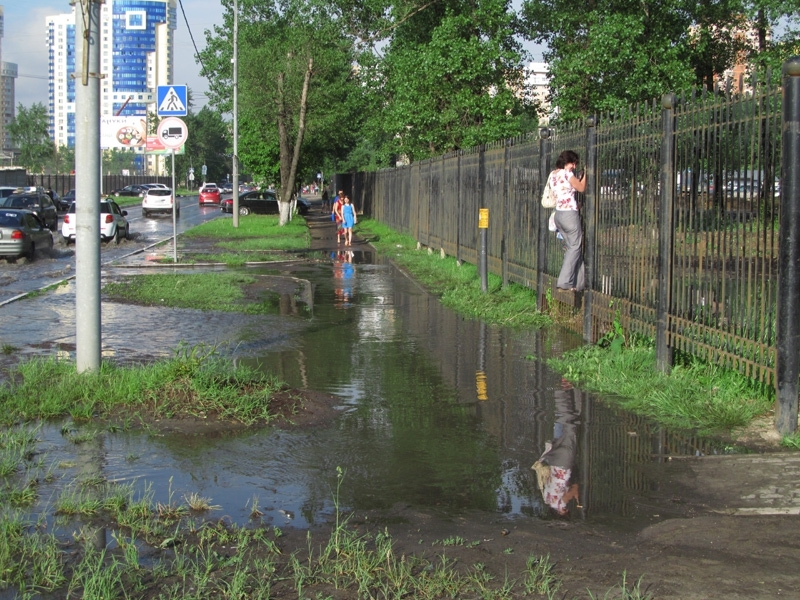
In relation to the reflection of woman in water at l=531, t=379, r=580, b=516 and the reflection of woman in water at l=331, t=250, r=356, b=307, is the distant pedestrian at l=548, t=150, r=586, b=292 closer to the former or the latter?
the reflection of woman in water at l=531, t=379, r=580, b=516

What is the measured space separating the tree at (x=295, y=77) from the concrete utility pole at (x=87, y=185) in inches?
1137

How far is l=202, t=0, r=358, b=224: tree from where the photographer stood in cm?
3803

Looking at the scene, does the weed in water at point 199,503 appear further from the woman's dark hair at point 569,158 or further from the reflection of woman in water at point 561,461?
the woman's dark hair at point 569,158

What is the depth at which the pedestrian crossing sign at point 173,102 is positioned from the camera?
2073 cm

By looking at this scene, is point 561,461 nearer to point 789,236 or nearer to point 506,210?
point 789,236

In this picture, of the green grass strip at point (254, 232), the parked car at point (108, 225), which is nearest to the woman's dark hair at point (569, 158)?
the green grass strip at point (254, 232)

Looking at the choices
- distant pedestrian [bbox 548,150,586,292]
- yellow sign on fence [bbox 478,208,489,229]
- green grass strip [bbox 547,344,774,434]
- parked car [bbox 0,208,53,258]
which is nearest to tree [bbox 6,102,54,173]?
parked car [bbox 0,208,53,258]

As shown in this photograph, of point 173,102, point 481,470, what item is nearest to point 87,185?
point 481,470

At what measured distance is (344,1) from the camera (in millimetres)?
34531

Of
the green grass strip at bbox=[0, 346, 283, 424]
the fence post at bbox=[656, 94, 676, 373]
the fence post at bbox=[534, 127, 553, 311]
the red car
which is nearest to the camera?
the green grass strip at bbox=[0, 346, 283, 424]

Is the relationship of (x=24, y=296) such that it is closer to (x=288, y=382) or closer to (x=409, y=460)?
(x=288, y=382)

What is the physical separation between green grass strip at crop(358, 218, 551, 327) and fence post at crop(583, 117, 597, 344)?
1504mm

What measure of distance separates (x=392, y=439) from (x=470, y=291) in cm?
812

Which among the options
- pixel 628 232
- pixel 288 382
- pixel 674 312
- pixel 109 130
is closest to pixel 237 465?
pixel 288 382
